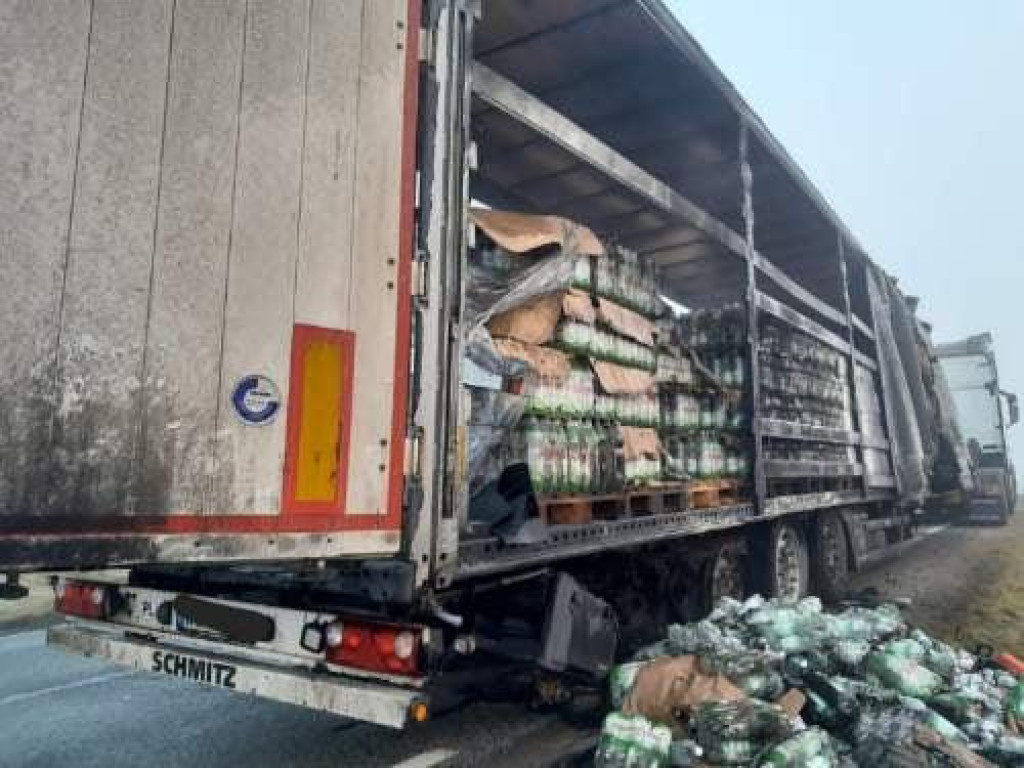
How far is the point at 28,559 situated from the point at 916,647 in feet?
14.5

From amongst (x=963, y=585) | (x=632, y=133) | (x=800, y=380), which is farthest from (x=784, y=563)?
(x=632, y=133)

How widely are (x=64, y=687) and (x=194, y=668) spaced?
2.62 metres

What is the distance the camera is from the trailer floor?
623 centimetres

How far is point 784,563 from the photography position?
6949mm

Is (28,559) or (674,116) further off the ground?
(674,116)

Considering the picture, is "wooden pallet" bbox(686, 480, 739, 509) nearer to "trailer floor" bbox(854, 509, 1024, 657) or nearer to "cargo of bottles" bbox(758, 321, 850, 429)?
"cargo of bottles" bbox(758, 321, 850, 429)

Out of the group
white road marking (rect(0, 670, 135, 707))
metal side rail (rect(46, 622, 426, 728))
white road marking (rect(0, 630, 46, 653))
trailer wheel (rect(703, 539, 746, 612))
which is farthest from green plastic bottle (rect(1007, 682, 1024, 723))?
white road marking (rect(0, 630, 46, 653))

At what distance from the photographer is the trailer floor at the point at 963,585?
6.23 m

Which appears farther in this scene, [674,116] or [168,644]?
[674,116]

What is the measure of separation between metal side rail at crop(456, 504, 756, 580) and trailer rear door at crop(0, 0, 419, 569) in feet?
1.74

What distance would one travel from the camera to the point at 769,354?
274 inches

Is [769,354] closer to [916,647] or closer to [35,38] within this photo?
[916,647]

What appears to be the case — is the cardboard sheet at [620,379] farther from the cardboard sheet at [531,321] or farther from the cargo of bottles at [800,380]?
the cargo of bottles at [800,380]

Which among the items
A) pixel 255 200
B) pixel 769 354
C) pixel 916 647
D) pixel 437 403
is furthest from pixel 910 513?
pixel 255 200
